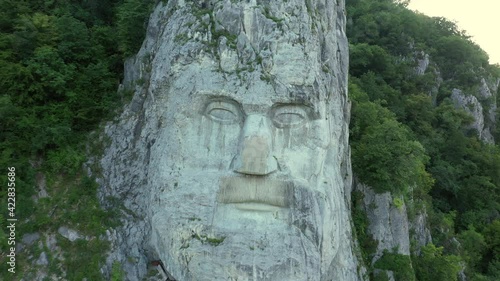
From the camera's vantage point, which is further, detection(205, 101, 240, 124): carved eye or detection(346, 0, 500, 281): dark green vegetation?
detection(346, 0, 500, 281): dark green vegetation

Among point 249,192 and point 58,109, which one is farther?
point 58,109

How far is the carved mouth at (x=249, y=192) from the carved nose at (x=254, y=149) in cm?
25

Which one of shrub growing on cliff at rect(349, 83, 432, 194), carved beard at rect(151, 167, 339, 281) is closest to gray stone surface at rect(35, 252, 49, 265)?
carved beard at rect(151, 167, 339, 281)

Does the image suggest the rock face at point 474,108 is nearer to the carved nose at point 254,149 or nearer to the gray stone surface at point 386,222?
the gray stone surface at point 386,222

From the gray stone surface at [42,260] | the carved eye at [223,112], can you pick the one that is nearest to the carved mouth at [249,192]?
the carved eye at [223,112]

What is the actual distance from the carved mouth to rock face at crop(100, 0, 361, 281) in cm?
2

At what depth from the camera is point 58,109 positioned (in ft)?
39.4

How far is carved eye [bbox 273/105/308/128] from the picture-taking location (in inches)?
350

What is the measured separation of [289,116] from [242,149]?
55.6 inches

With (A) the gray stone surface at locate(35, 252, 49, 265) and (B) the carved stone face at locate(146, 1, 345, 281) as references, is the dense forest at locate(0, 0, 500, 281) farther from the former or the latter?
(B) the carved stone face at locate(146, 1, 345, 281)

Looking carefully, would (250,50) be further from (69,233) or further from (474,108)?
(474,108)

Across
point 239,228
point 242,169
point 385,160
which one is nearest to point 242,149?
point 242,169

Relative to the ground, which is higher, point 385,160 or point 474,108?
point 474,108

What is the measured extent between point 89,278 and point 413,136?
20140 mm
